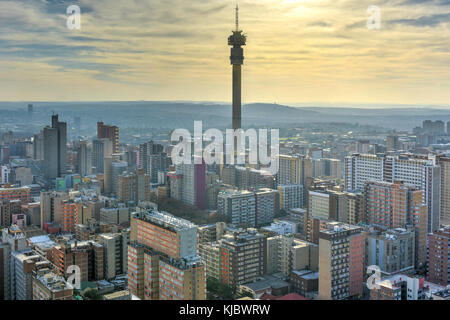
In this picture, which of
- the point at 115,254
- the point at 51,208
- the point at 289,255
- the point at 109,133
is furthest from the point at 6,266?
the point at 109,133

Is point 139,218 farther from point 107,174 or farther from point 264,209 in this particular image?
point 107,174

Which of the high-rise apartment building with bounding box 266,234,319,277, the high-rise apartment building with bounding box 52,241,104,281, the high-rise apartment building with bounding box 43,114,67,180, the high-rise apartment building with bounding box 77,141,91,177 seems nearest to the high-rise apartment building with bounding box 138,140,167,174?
the high-rise apartment building with bounding box 77,141,91,177

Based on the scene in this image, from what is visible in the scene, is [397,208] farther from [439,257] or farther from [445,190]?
[445,190]

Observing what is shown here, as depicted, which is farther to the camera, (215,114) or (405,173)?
(215,114)

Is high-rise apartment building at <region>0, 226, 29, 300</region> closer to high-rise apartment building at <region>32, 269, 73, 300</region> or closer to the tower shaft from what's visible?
high-rise apartment building at <region>32, 269, 73, 300</region>

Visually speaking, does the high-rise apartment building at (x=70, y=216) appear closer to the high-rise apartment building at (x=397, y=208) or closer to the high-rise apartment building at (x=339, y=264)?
the high-rise apartment building at (x=339, y=264)
